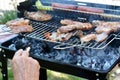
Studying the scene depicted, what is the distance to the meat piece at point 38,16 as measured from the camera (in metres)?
3.64

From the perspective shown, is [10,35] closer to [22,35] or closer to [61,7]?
Answer: [22,35]

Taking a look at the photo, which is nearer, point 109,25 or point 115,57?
point 115,57

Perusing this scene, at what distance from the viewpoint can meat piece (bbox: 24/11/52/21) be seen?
364cm

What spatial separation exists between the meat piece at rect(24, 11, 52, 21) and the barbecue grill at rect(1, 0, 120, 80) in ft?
0.16

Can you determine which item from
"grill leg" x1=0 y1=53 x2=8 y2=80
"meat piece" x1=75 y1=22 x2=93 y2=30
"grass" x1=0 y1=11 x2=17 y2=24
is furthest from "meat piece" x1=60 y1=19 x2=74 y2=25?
"grass" x1=0 y1=11 x2=17 y2=24

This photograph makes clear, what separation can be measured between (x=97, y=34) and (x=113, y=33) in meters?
0.17

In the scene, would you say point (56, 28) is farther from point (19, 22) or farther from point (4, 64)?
point (4, 64)

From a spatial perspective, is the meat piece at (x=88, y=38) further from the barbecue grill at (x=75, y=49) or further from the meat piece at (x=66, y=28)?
the meat piece at (x=66, y=28)

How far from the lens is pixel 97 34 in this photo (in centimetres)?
318

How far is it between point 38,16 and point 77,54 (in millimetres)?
928

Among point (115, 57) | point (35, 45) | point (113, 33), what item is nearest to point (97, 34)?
point (113, 33)

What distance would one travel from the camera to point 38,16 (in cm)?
368

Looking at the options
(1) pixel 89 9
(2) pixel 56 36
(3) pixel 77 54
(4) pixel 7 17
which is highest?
(1) pixel 89 9

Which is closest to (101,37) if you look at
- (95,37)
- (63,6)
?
(95,37)
